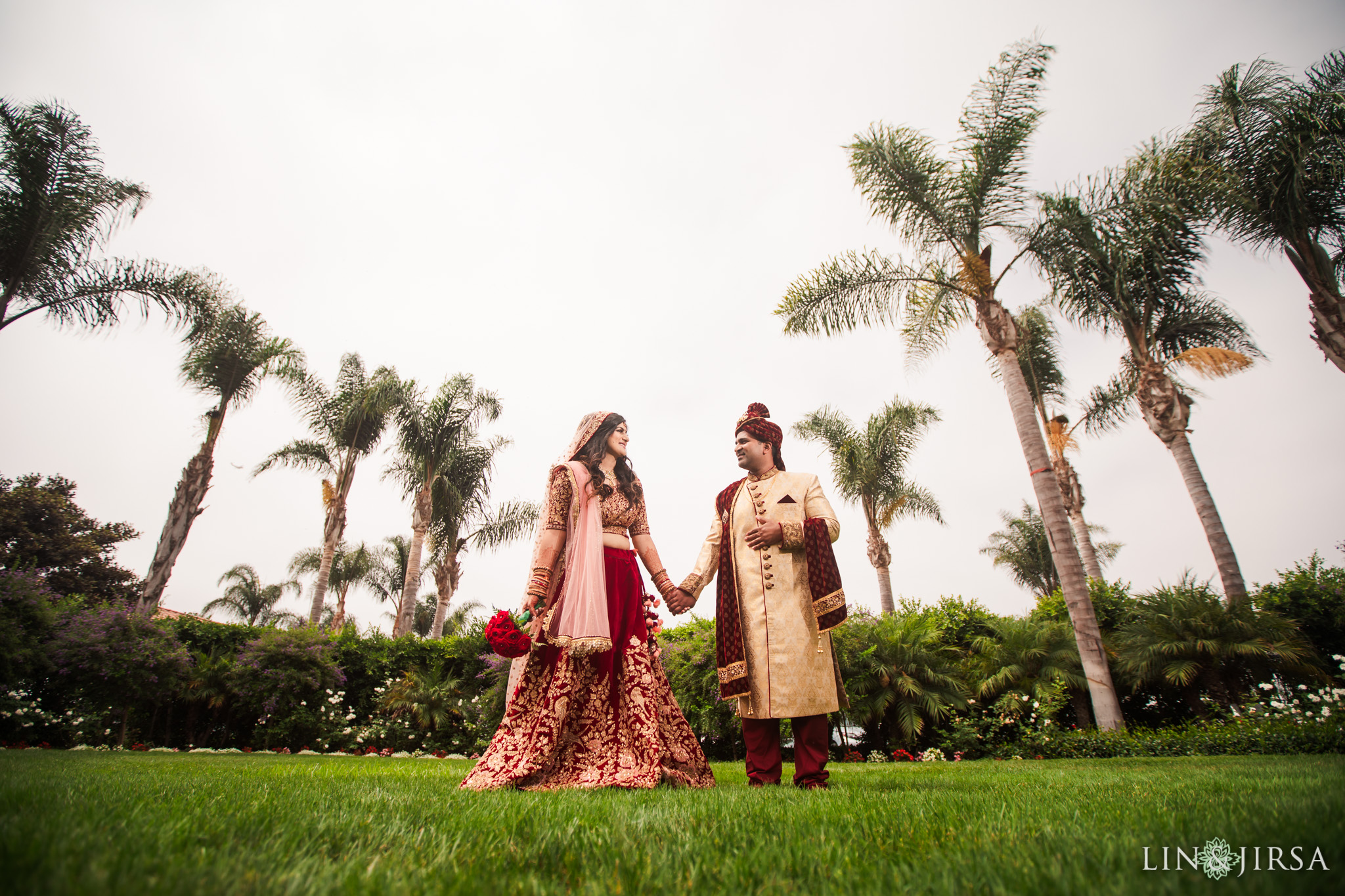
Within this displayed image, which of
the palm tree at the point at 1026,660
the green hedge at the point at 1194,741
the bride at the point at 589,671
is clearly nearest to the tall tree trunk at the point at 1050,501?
the palm tree at the point at 1026,660

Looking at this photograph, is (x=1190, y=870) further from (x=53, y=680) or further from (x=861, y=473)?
(x=861, y=473)

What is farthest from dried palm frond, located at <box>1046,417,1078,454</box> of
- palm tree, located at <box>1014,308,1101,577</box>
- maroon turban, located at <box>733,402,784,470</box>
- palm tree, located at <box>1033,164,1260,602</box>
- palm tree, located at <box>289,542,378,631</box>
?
palm tree, located at <box>289,542,378,631</box>

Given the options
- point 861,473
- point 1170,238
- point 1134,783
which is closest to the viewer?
point 1134,783

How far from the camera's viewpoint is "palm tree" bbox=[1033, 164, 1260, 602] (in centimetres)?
996

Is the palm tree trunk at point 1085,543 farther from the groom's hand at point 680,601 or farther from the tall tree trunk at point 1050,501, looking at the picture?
the groom's hand at point 680,601

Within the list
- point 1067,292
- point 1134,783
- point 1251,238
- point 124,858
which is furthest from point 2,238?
point 1251,238

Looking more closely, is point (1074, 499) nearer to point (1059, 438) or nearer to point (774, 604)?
point (1059, 438)

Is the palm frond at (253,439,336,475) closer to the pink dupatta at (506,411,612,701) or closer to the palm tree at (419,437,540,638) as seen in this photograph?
the palm tree at (419,437,540,638)

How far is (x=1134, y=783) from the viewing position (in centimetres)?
285

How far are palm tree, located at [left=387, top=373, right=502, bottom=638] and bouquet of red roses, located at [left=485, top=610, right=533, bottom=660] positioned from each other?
16.0 metres

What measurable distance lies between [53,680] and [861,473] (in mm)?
17914

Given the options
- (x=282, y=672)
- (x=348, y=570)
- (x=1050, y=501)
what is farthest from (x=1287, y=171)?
(x=348, y=570)

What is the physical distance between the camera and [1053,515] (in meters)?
8.60

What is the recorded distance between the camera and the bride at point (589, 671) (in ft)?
11.1
